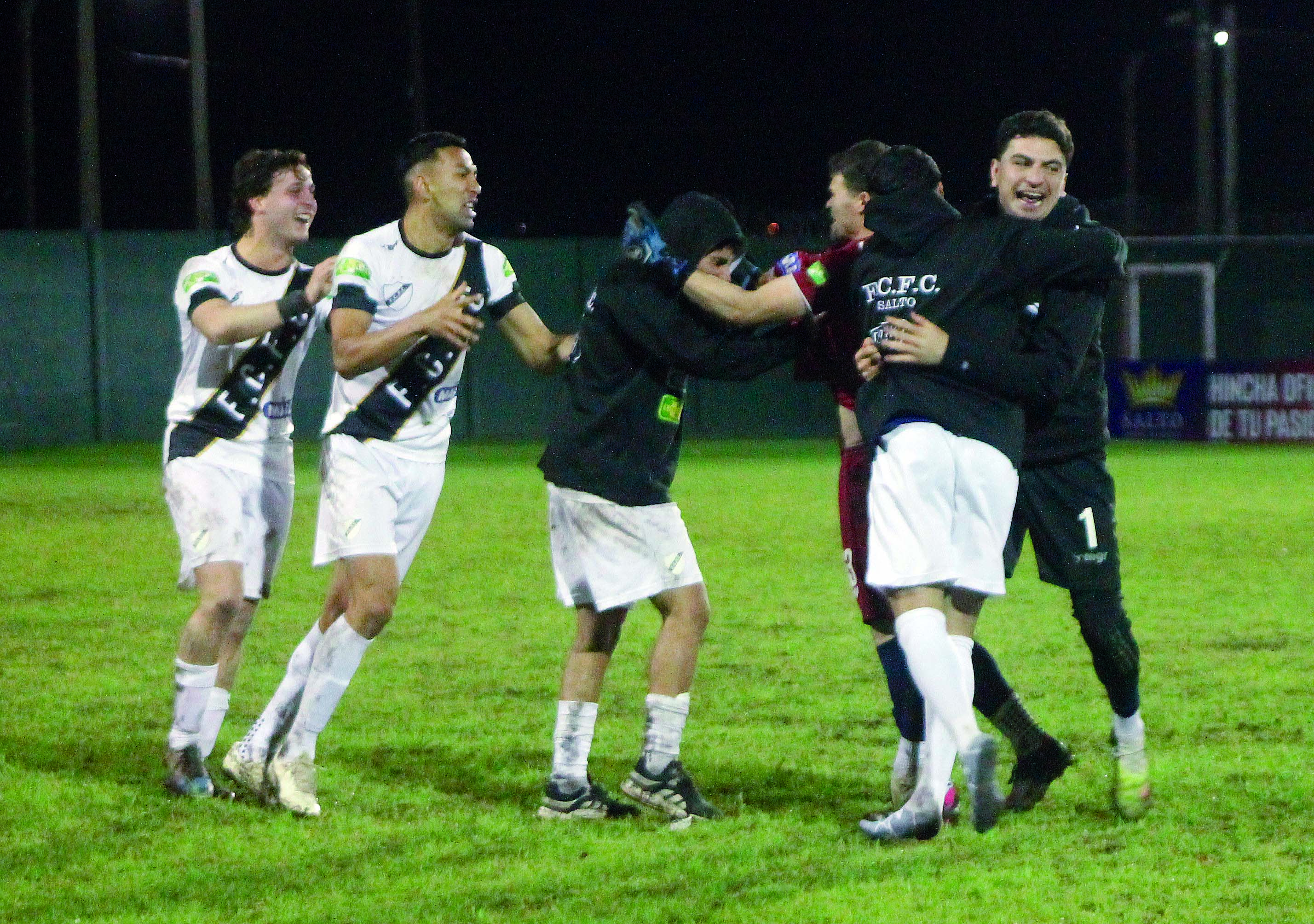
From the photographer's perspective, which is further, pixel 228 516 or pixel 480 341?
pixel 480 341

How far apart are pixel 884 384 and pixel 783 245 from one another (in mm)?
26698

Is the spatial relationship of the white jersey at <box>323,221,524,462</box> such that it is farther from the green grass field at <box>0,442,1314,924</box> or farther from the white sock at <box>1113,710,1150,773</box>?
the white sock at <box>1113,710,1150,773</box>

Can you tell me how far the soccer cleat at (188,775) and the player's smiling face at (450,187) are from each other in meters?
Answer: 1.89

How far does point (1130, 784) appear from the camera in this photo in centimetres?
529

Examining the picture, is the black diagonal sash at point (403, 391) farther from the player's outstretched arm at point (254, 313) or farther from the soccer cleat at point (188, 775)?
the soccer cleat at point (188, 775)

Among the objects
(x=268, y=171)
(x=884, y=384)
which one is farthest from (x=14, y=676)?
(x=884, y=384)

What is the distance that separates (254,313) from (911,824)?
101 inches

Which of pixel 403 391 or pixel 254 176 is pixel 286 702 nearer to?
pixel 403 391

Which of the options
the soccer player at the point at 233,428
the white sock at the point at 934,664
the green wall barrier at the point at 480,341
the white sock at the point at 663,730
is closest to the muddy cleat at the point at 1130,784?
the white sock at the point at 934,664

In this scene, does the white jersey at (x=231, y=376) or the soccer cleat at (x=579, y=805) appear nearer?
the soccer cleat at (x=579, y=805)

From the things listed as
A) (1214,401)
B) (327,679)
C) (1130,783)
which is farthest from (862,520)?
(1214,401)

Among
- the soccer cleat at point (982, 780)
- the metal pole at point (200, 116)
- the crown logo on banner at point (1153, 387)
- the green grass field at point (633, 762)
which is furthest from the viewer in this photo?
the metal pole at point (200, 116)

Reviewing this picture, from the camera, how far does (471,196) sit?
5531mm

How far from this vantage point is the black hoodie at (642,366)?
5.12m
